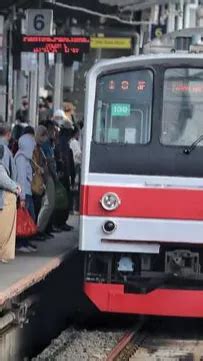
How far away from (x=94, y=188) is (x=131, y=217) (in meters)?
0.46

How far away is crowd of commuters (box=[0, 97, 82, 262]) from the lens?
11352 millimetres

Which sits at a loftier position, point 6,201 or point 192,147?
point 192,147

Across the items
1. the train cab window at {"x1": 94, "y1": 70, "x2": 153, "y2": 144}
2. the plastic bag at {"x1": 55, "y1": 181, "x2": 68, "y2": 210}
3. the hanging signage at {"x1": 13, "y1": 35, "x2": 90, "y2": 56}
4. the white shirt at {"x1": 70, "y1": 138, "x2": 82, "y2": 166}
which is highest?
the hanging signage at {"x1": 13, "y1": 35, "x2": 90, "y2": 56}

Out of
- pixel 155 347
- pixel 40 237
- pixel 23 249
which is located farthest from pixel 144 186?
pixel 40 237

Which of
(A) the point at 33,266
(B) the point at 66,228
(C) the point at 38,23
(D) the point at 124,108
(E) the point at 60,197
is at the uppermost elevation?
(C) the point at 38,23

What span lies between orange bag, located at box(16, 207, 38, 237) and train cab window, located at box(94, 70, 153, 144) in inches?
72.2

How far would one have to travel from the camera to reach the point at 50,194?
13.9 m

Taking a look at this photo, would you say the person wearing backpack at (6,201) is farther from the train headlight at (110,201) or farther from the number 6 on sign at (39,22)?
the number 6 on sign at (39,22)

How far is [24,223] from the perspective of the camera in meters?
12.2

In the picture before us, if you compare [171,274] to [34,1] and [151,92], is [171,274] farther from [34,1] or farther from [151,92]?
[34,1]

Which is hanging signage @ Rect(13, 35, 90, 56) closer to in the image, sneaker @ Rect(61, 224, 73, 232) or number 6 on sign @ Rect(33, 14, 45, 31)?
number 6 on sign @ Rect(33, 14, 45, 31)

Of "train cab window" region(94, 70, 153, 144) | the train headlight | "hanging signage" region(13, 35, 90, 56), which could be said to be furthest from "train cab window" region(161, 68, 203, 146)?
"hanging signage" region(13, 35, 90, 56)

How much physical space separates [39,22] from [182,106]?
1146cm

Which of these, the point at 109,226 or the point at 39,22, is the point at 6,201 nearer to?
the point at 109,226
